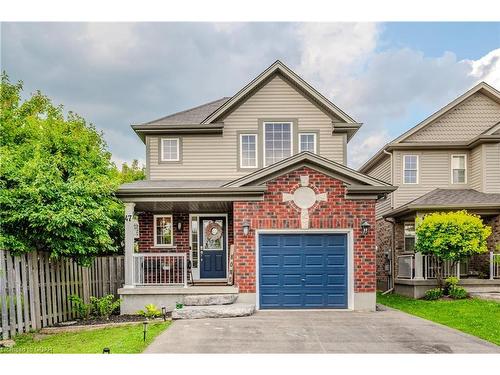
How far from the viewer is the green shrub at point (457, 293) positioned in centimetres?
1590

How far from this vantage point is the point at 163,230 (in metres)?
16.0

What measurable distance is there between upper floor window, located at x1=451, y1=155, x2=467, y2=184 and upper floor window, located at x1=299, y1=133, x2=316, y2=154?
7.47 meters

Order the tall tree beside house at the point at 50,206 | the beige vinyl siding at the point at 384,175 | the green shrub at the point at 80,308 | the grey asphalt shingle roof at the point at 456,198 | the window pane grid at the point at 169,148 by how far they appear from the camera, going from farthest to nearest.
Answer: the beige vinyl siding at the point at 384,175 → the grey asphalt shingle roof at the point at 456,198 → the window pane grid at the point at 169,148 → the green shrub at the point at 80,308 → the tall tree beside house at the point at 50,206

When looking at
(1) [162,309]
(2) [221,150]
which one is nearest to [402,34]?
(2) [221,150]

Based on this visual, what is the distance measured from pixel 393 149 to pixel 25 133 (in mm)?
15346

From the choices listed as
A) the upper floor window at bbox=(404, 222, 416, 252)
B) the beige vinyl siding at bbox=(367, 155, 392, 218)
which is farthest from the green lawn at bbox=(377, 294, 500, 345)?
the beige vinyl siding at bbox=(367, 155, 392, 218)

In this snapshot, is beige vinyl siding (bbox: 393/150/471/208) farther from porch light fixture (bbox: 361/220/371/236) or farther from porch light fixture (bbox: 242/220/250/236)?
porch light fixture (bbox: 242/220/250/236)

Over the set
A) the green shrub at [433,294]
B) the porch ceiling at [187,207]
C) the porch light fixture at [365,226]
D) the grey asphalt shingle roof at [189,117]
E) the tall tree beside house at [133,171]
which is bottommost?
the green shrub at [433,294]

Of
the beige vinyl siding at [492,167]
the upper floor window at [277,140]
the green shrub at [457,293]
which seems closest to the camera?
the green shrub at [457,293]

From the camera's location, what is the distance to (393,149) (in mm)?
19984

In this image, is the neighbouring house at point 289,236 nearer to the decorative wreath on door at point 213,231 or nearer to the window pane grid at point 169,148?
the decorative wreath on door at point 213,231

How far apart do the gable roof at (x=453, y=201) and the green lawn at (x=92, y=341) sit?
441 inches

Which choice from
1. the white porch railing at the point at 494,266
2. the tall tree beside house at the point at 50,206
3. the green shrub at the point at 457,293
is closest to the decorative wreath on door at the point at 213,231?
the tall tree beside house at the point at 50,206

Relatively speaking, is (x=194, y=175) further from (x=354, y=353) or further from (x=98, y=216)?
(x=354, y=353)
